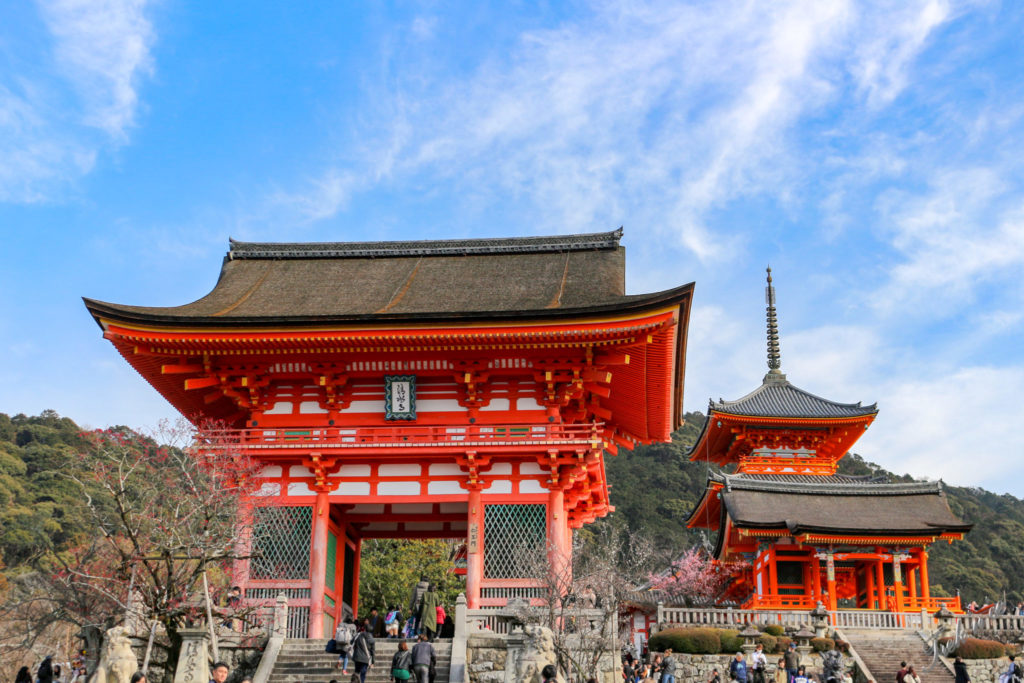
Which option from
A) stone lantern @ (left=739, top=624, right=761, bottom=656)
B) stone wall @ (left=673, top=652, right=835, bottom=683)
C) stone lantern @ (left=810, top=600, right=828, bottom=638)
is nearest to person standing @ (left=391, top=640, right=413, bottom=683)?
stone wall @ (left=673, top=652, right=835, bottom=683)

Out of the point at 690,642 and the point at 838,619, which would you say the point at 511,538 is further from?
the point at 838,619

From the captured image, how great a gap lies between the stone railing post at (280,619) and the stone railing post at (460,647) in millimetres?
3319

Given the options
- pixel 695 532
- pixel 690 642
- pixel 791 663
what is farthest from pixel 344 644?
pixel 695 532

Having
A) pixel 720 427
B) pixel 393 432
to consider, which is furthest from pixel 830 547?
pixel 393 432

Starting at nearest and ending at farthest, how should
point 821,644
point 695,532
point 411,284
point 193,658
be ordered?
1. point 193,658
2. point 411,284
3. point 821,644
4. point 695,532

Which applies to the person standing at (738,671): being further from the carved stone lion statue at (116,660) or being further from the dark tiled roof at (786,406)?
the dark tiled roof at (786,406)

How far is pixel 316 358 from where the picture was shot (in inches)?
839

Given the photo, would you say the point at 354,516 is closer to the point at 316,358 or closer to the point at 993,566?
the point at 316,358

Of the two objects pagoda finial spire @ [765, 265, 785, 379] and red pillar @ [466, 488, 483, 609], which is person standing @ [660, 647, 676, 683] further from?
pagoda finial spire @ [765, 265, 785, 379]

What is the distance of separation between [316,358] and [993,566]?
6992 centimetres

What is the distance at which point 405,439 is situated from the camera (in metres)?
20.6

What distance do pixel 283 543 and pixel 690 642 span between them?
12382mm

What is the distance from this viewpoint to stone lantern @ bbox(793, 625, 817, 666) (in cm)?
2646

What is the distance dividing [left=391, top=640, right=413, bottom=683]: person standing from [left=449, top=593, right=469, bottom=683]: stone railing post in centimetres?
96
